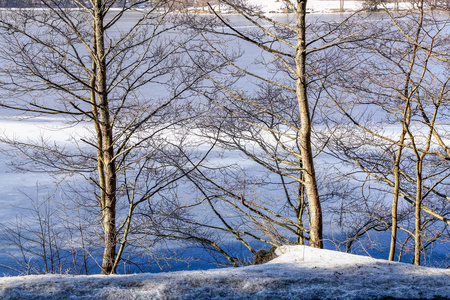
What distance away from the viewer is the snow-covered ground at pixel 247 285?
82.1 inches

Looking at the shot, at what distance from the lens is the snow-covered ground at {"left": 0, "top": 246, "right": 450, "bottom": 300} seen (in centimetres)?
209

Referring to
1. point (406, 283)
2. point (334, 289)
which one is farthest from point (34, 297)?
point (406, 283)

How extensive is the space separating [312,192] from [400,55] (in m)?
2.58

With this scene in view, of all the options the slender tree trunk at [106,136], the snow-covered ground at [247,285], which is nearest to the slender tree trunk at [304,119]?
the slender tree trunk at [106,136]

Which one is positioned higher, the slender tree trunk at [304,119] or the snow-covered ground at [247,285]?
the slender tree trunk at [304,119]

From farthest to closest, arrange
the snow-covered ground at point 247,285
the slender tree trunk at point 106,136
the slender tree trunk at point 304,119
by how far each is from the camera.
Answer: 1. the slender tree trunk at point 106,136
2. the slender tree trunk at point 304,119
3. the snow-covered ground at point 247,285

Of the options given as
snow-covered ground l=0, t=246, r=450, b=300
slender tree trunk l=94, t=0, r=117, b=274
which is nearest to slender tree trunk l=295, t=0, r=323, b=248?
slender tree trunk l=94, t=0, r=117, b=274

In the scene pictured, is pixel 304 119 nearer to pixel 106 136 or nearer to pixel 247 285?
pixel 106 136

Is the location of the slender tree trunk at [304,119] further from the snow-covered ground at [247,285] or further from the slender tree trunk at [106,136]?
the snow-covered ground at [247,285]

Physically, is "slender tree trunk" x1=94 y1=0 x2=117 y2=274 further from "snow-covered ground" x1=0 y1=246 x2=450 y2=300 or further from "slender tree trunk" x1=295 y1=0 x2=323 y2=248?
"snow-covered ground" x1=0 y1=246 x2=450 y2=300

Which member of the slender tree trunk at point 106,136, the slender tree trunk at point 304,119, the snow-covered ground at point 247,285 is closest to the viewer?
the snow-covered ground at point 247,285

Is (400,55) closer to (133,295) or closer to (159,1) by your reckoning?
(159,1)

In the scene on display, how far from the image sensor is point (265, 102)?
741 cm

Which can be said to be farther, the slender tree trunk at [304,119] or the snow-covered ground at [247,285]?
the slender tree trunk at [304,119]
